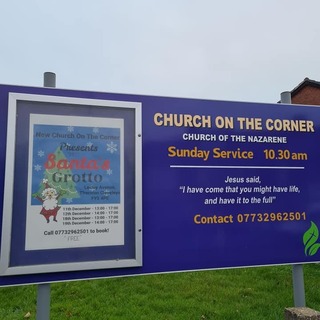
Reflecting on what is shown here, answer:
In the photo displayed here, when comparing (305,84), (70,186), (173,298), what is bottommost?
(173,298)

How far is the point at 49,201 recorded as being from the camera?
8.09 feet

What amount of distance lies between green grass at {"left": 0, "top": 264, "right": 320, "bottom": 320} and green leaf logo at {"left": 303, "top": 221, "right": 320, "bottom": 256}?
114 cm

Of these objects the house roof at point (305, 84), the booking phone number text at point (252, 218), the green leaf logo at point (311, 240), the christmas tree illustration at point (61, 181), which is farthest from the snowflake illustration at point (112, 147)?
the house roof at point (305, 84)

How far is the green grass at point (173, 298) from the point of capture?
3.84m

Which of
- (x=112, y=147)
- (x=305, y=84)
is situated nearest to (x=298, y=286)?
(x=112, y=147)

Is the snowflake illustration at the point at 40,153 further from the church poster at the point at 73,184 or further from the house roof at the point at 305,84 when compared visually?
the house roof at the point at 305,84

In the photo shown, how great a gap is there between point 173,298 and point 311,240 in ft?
6.49

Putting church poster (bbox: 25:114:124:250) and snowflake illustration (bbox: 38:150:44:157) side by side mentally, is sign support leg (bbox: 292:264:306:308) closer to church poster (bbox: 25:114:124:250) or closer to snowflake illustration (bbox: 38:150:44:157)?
church poster (bbox: 25:114:124:250)

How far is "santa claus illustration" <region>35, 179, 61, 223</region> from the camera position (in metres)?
2.45

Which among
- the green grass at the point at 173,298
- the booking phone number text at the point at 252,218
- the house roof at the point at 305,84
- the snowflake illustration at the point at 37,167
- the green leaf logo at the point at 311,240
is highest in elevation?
the house roof at the point at 305,84

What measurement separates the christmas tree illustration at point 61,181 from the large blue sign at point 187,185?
1 cm

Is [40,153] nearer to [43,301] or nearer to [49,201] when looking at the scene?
[49,201]

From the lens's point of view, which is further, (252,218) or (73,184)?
(252,218)

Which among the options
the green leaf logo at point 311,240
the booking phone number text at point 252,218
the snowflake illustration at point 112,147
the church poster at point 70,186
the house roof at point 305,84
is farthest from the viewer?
the house roof at point 305,84
